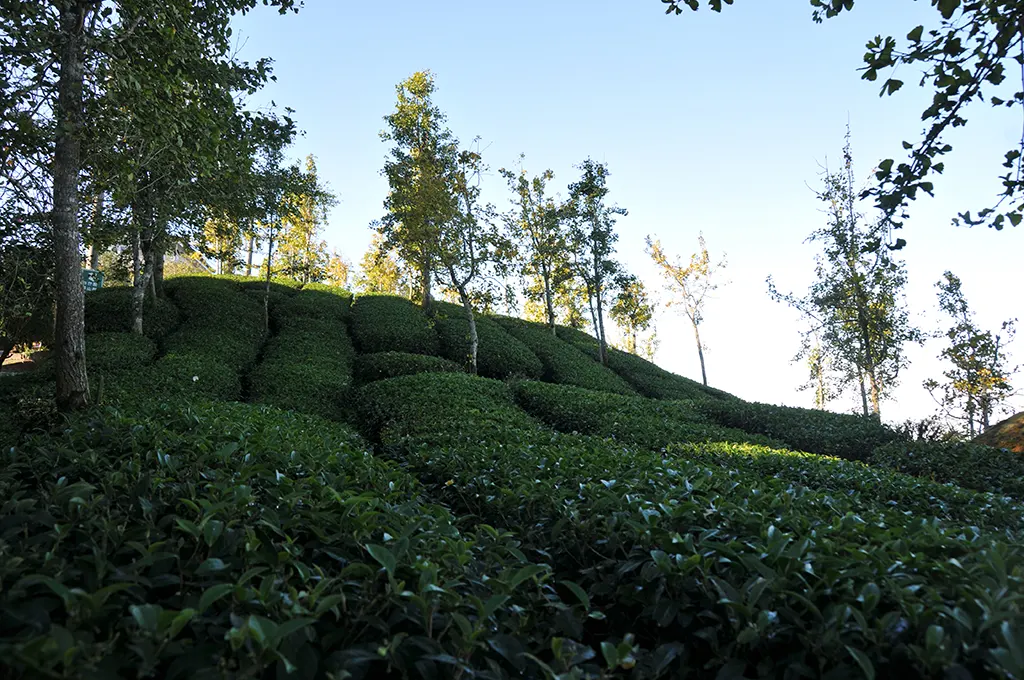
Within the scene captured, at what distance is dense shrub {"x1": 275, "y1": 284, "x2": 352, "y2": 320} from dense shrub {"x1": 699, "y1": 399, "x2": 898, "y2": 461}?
44.9ft

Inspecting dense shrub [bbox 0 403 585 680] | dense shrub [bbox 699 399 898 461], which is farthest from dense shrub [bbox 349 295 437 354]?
dense shrub [bbox 0 403 585 680]

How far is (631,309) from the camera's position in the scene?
2638 cm

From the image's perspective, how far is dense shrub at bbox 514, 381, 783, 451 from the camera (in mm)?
10713

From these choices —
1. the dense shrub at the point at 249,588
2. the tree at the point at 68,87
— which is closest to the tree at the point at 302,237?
the tree at the point at 68,87

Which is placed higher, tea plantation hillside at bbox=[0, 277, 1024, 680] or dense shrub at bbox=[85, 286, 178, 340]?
dense shrub at bbox=[85, 286, 178, 340]

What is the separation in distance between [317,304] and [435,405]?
12411 millimetres

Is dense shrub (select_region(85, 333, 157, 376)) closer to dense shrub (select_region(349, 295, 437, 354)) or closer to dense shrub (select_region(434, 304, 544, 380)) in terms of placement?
dense shrub (select_region(349, 295, 437, 354))

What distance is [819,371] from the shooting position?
1254 inches

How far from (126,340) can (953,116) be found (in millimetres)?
16082

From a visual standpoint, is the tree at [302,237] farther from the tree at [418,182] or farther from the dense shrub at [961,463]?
the dense shrub at [961,463]

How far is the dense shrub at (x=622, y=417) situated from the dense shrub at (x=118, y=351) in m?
8.88

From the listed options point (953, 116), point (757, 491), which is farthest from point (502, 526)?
point (953, 116)

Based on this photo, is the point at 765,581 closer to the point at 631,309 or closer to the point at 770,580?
the point at 770,580

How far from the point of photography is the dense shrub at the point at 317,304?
2055cm
